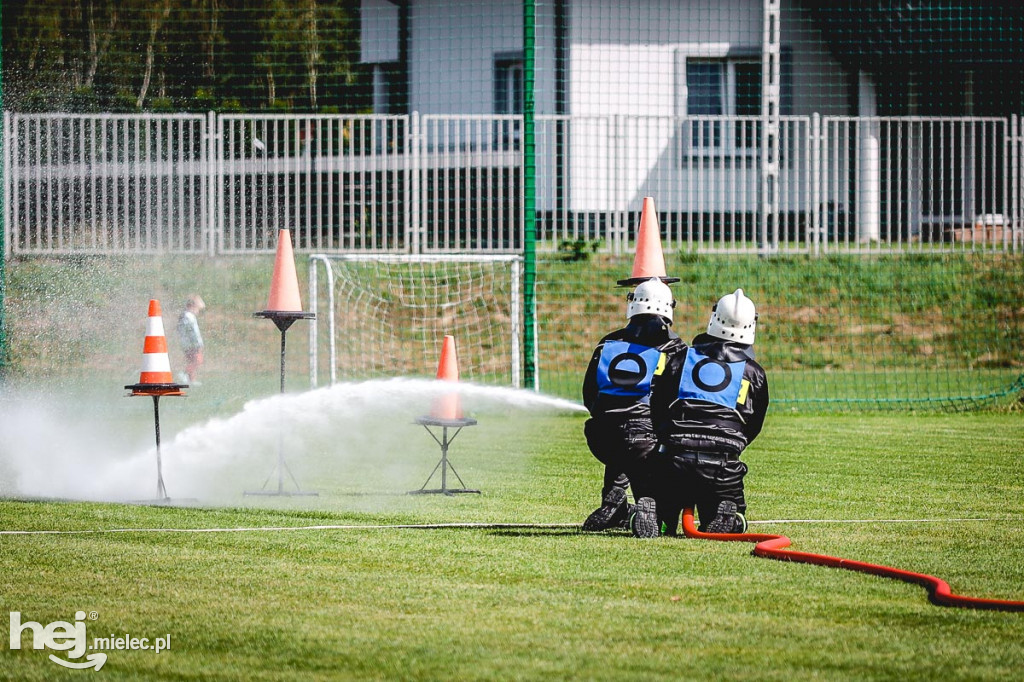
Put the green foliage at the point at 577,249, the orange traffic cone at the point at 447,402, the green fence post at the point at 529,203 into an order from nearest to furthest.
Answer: the orange traffic cone at the point at 447,402, the green fence post at the point at 529,203, the green foliage at the point at 577,249

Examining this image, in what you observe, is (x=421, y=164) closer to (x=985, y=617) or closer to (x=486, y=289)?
(x=486, y=289)

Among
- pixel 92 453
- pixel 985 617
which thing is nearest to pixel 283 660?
pixel 985 617

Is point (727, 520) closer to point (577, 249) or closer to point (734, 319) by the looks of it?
point (734, 319)

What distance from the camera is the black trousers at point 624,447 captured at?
7059mm

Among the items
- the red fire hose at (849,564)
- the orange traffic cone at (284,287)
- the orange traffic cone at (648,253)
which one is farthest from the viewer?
the orange traffic cone at (648,253)

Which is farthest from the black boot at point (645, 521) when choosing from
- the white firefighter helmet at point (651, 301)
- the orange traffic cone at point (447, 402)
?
the orange traffic cone at point (447, 402)

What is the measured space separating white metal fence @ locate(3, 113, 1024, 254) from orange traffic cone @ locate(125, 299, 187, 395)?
725cm

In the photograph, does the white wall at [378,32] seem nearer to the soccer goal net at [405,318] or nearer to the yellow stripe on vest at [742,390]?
the soccer goal net at [405,318]

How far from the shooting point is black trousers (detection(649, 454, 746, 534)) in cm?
672

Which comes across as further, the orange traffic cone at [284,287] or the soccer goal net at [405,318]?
the soccer goal net at [405,318]

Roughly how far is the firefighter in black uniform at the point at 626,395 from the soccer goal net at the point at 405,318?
8088 millimetres

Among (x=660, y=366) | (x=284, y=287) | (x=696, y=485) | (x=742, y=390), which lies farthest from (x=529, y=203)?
(x=696, y=485)

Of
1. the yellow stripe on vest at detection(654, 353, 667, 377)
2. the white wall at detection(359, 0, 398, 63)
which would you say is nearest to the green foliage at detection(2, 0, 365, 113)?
the white wall at detection(359, 0, 398, 63)
